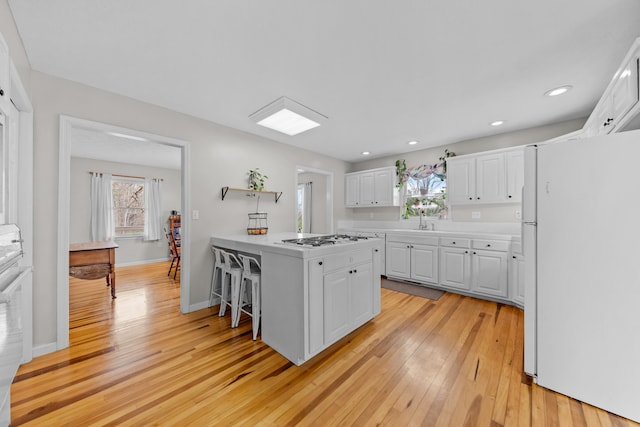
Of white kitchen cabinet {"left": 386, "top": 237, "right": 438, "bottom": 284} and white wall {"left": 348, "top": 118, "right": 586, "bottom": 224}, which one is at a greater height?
white wall {"left": 348, "top": 118, "right": 586, "bottom": 224}

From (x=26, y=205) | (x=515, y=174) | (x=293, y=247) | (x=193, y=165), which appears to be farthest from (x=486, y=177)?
(x=26, y=205)

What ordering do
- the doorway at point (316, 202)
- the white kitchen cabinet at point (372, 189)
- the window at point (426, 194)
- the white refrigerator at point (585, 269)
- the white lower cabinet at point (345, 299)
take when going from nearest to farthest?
the white refrigerator at point (585, 269)
the white lower cabinet at point (345, 299)
the window at point (426, 194)
the white kitchen cabinet at point (372, 189)
the doorway at point (316, 202)

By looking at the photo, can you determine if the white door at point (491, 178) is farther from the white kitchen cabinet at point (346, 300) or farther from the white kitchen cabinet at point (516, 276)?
the white kitchen cabinet at point (346, 300)

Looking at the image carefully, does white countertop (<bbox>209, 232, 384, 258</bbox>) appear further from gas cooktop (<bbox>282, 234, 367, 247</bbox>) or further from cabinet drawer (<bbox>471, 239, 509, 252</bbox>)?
cabinet drawer (<bbox>471, 239, 509, 252</bbox>)

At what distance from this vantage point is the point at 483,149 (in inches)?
150

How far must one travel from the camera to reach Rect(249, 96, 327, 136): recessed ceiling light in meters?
2.58

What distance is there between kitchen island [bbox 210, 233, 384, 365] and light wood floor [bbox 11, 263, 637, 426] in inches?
5.9

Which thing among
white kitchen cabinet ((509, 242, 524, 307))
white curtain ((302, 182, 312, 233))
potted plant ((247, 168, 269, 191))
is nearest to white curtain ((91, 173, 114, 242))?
potted plant ((247, 168, 269, 191))

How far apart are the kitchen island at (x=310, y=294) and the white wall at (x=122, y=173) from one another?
→ 4.72 metres

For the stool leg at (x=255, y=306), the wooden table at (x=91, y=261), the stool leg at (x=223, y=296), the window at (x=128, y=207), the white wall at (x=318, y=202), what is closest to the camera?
the stool leg at (x=255, y=306)

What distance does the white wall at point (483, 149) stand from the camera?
3.29m

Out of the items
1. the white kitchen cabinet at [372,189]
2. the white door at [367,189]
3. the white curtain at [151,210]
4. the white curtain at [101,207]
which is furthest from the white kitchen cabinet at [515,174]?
the white curtain at [101,207]

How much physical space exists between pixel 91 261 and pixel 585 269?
4865 mm

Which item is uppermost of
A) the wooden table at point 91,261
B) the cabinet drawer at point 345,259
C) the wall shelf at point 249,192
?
the wall shelf at point 249,192
